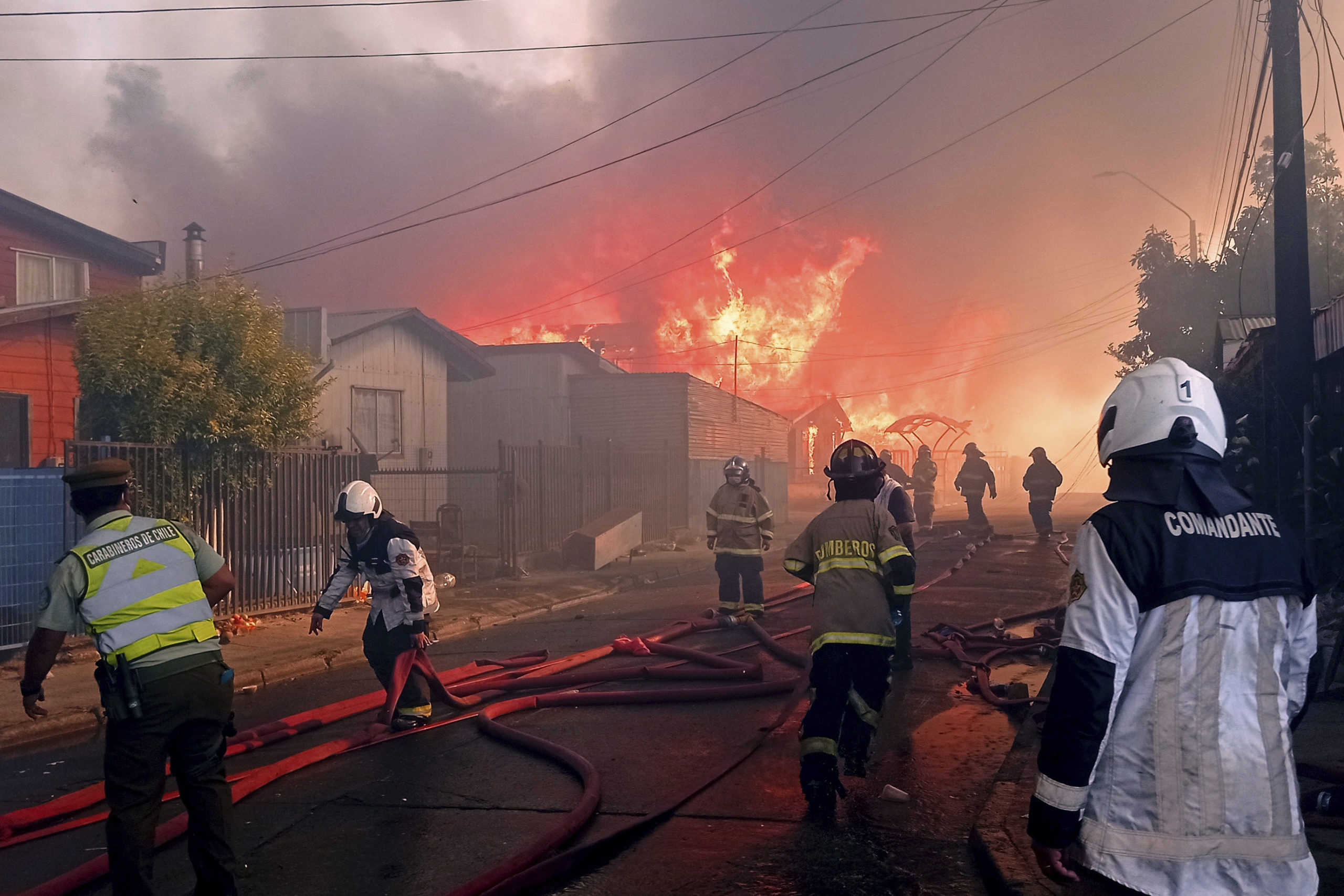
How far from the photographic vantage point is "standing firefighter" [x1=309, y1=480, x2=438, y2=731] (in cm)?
691

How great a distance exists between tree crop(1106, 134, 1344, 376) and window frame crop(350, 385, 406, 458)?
1922cm

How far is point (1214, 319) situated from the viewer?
27469mm

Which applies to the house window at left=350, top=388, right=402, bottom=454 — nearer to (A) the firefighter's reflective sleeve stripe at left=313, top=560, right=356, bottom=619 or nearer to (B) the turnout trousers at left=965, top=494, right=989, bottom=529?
(B) the turnout trousers at left=965, top=494, right=989, bottom=529

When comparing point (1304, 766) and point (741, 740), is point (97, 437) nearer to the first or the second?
point (741, 740)

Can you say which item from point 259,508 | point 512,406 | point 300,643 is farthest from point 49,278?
point 300,643

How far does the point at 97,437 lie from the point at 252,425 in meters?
1.81

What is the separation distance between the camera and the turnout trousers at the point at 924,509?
23.5m

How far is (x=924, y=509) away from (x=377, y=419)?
12.9m

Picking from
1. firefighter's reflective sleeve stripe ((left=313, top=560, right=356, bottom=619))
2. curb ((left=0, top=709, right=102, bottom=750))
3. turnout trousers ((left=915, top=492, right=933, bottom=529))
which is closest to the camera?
firefighter's reflective sleeve stripe ((left=313, top=560, right=356, bottom=619))

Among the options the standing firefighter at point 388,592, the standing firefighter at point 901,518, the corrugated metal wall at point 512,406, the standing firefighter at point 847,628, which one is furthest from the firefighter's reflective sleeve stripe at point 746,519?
the corrugated metal wall at point 512,406

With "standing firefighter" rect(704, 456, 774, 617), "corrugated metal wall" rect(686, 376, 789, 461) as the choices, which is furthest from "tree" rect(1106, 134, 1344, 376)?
"standing firefighter" rect(704, 456, 774, 617)

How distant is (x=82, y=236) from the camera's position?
908 inches

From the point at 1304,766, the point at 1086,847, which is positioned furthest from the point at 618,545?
the point at 1086,847

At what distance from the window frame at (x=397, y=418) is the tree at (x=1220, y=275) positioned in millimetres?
19222
